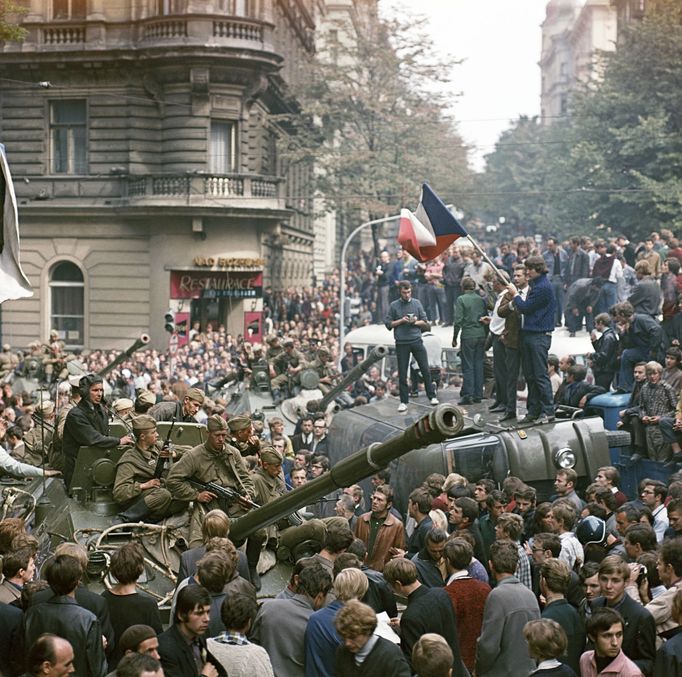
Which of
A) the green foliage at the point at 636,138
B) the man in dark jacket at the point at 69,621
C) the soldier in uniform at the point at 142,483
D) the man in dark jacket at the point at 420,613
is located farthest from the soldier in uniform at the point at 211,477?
the green foliage at the point at 636,138

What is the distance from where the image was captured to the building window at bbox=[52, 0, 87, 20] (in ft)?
134

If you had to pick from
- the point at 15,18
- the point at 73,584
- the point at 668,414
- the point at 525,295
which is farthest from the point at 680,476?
the point at 15,18

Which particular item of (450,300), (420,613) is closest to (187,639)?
(420,613)

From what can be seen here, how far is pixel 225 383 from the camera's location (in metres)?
23.5

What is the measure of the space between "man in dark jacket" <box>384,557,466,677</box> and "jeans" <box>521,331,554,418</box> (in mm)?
7027

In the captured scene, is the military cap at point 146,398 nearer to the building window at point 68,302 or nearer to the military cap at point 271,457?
the military cap at point 271,457

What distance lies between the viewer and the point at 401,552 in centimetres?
1092

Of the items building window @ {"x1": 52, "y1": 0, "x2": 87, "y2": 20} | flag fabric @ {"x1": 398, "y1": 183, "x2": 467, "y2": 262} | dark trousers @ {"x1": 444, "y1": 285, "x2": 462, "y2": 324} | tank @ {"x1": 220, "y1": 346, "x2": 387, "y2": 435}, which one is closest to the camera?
flag fabric @ {"x1": 398, "y1": 183, "x2": 467, "y2": 262}

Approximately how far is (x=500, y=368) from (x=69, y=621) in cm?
936

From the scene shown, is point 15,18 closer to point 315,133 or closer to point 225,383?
point 315,133

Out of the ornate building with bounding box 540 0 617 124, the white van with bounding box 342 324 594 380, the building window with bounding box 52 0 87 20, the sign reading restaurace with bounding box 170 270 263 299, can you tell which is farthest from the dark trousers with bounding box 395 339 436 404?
the ornate building with bounding box 540 0 617 124

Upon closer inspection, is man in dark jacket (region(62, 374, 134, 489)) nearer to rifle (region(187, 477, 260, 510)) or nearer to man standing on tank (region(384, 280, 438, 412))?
rifle (region(187, 477, 260, 510))

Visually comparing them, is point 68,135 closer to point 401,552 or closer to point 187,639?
point 401,552

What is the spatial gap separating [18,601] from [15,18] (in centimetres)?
3511
